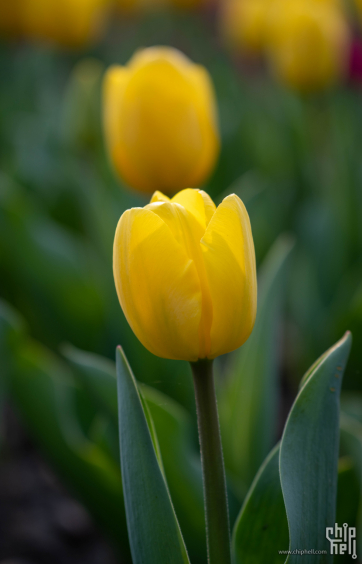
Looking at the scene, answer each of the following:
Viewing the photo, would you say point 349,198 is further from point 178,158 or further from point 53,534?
point 53,534

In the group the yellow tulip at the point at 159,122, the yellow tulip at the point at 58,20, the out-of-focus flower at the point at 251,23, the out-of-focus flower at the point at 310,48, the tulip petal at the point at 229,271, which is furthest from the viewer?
the out-of-focus flower at the point at 251,23

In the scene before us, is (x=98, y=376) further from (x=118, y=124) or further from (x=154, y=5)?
(x=154, y=5)

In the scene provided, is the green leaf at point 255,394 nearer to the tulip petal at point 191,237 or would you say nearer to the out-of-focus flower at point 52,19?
the tulip petal at point 191,237

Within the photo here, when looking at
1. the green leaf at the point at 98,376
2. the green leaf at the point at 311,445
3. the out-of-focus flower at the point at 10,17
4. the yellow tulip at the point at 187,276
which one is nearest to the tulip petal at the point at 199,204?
the yellow tulip at the point at 187,276

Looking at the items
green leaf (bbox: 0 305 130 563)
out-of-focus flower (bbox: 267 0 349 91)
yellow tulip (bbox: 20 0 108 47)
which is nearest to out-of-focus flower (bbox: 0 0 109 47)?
yellow tulip (bbox: 20 0 108 47)

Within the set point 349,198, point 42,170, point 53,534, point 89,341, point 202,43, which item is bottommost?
point 53,534

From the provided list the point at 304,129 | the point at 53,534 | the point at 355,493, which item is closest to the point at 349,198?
the point at 304,129

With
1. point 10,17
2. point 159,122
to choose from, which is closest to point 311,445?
point 159,122

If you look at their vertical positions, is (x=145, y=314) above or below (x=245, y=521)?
above
